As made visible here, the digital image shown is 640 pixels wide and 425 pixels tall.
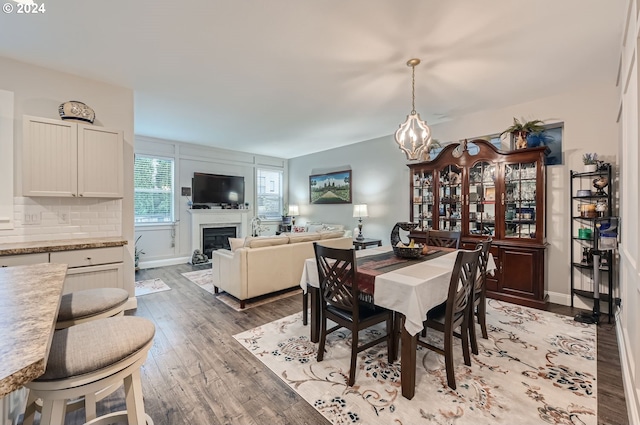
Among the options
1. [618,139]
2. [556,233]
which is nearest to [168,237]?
[556,233]

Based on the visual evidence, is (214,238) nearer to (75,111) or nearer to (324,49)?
(75,111)

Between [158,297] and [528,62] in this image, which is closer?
[528,62]

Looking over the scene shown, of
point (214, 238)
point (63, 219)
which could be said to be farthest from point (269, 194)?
point (63, 219)

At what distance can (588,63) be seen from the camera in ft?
9.50

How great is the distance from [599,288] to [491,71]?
2.81m

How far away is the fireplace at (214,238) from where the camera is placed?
663 centimetres

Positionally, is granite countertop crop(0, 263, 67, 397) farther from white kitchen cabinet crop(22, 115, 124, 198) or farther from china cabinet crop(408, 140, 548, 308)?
china cabinet crop(408, 140, 548, 308)

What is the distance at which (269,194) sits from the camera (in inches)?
313

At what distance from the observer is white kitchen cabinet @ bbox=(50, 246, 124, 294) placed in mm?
2637

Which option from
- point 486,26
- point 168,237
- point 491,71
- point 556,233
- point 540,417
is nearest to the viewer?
point 540,417

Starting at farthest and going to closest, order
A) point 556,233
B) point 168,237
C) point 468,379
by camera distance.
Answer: point 168,237
point 556,233
point 468,379

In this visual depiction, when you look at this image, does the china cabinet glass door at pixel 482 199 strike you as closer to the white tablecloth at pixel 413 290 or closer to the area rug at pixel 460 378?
the area rug at pixel 460 378

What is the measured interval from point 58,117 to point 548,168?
590cm

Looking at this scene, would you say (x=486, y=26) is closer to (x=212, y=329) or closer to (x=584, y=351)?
(x=584, y=351)
